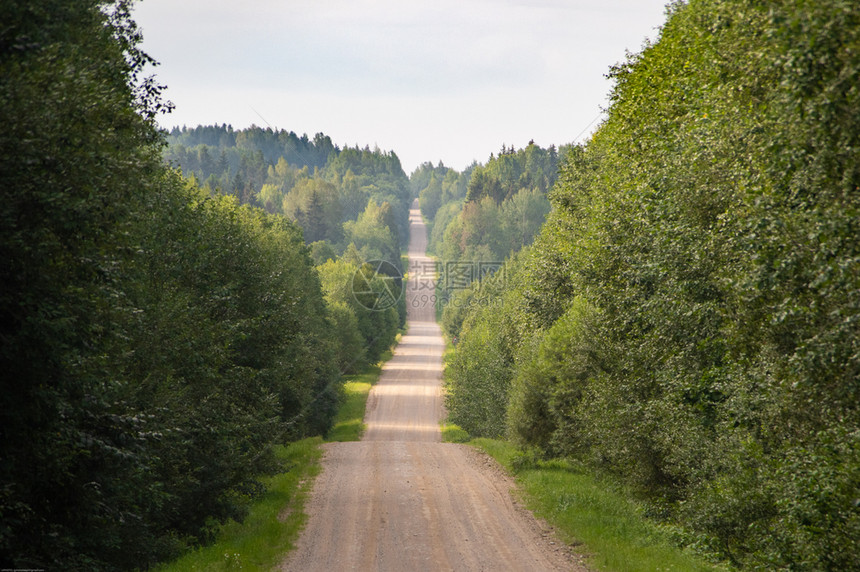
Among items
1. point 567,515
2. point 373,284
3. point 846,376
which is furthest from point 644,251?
point 373,284

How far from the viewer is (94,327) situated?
9938 millimetres

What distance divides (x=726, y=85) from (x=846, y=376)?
6.96 meters

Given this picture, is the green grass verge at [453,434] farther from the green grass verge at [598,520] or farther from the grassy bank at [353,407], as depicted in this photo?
the green grass verge at [598,520]

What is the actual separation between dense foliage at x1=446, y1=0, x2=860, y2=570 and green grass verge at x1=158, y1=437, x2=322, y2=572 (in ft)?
29.4

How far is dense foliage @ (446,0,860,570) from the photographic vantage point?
1001 cm

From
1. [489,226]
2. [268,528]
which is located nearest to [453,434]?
[268,528]

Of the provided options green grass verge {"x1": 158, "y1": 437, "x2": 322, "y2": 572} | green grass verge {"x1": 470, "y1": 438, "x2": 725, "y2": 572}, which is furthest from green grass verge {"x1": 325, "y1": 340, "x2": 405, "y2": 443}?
green grass verge {"x1": 470, "y1": 438, "x2": 725, "y2": 572}

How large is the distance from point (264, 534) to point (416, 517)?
4148mm

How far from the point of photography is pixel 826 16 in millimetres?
9156

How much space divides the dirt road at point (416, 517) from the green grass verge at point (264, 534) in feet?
1.33

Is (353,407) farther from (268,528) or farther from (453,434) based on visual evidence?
(268,528)

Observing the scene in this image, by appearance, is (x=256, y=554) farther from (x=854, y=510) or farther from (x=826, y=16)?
(x=826, y=16)

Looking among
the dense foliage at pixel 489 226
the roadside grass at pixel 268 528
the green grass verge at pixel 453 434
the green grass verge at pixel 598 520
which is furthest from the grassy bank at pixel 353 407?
the dense foliage at pixel 489 226

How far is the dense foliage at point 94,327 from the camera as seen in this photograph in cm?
870
